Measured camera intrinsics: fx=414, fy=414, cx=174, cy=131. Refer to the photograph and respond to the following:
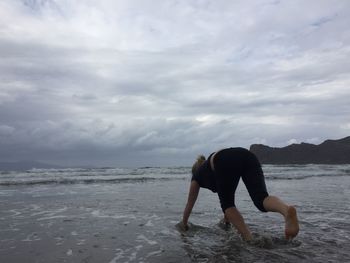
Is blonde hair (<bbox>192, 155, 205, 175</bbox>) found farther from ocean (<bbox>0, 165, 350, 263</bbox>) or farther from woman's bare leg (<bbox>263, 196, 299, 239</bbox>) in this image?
woman's bare leg (<bbox>263, 196, 299, 239</bbox>)

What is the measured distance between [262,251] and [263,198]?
771mm

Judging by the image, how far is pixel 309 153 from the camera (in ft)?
250

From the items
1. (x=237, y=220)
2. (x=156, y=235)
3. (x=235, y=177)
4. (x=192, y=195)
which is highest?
(x=235, y=177)

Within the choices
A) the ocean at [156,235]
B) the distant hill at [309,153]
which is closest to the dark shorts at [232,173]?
Answer: the ocean at [156,235]

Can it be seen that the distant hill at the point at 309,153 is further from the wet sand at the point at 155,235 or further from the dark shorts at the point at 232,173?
the dark shorts at the point at 232,173

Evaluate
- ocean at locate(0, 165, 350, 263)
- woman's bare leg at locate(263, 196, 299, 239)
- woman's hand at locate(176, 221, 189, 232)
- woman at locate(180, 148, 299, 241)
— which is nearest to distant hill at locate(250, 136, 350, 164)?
ocean at locate(0, 165, 350, 263)

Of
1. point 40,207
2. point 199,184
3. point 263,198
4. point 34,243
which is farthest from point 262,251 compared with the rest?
point 40,207

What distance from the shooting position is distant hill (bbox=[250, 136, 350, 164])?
7150 centimetres

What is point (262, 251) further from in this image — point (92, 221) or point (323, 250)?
point (92, 221)

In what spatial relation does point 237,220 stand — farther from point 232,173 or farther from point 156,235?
point 156,235

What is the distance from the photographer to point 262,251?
19.9 feet

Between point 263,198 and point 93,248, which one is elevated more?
point 263,198

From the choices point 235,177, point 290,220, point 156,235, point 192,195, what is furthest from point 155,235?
point 290,220

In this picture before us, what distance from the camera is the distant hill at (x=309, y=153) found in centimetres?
7150
